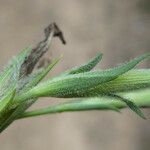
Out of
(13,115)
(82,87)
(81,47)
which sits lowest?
(13,115)

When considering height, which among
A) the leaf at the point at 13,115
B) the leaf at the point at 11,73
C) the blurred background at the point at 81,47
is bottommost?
the leaf at the point at 13,115

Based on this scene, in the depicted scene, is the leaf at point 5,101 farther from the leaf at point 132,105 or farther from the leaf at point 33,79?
the leaf at point 132,105

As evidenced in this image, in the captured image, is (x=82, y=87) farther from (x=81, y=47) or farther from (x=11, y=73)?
(x=81, y=47)

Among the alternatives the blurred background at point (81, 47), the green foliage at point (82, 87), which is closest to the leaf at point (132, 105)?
the green foliage at point (82, 87)

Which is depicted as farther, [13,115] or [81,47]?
[81,47]

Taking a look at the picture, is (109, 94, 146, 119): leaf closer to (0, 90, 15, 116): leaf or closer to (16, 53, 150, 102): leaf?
(16, 53, 150, 102): leaf

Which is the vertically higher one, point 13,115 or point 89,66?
point 89,66

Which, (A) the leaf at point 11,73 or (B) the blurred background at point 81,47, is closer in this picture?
(A) the leaf at point 11,73

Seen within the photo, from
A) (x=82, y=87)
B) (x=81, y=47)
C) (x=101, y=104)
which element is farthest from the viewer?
(x=81, y=47)

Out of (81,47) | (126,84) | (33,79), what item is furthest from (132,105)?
(81,47)
